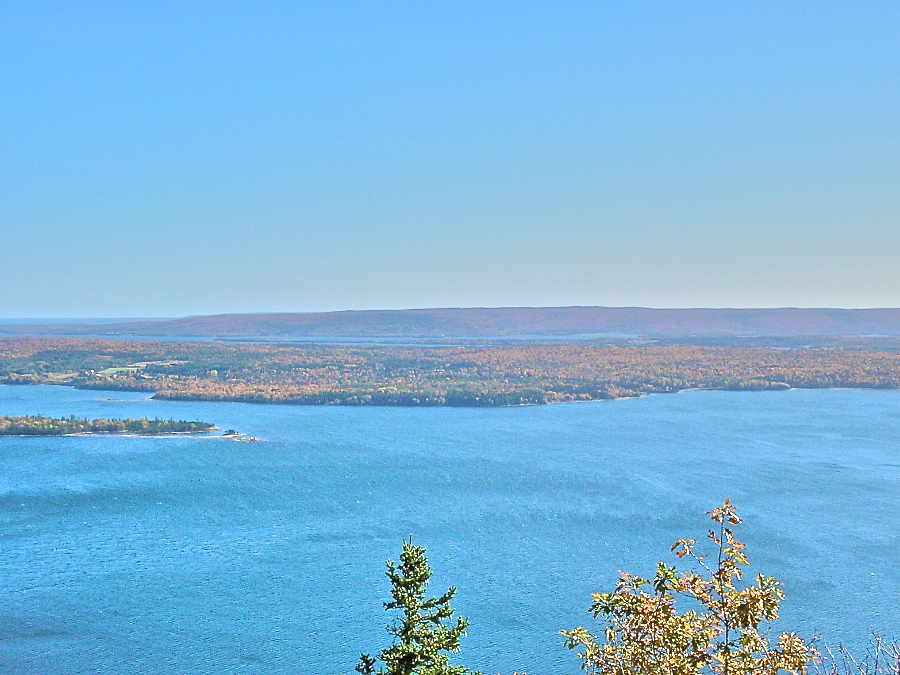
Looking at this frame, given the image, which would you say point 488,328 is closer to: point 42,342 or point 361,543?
point 42,342

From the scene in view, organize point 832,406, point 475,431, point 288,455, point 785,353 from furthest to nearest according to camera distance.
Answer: point 785,353, point 832,406, point 475,431, point 288,455

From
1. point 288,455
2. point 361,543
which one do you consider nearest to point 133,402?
point 288,455

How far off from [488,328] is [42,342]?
8046 cm

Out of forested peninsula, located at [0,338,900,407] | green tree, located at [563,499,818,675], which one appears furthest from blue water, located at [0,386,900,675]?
forested peninsula, located at [0,338,900,407]

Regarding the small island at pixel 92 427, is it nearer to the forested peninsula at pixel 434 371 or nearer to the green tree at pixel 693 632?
the forested peninsula at pixel 434 371

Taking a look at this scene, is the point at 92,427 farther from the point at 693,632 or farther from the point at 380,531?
the point at 693,632

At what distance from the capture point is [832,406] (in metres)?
55.8

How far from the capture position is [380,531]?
25.3m

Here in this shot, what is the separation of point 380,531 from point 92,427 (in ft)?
84.5

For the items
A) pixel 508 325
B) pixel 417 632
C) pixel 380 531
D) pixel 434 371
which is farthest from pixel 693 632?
pixel 508 325

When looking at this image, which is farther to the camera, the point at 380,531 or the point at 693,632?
the point at 380,531

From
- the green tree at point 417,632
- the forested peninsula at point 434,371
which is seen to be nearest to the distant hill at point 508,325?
the forested peninsula at point 434,371

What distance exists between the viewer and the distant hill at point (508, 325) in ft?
491

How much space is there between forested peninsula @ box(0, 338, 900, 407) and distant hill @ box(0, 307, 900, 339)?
177 feet
